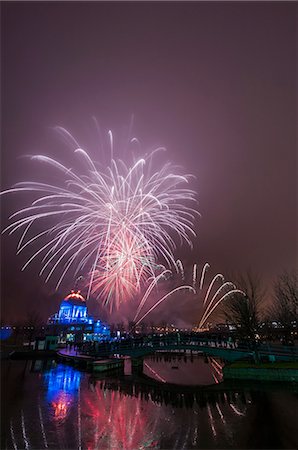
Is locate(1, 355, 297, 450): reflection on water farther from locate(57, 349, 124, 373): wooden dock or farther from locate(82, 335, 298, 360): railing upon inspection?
locate(82, 335, 298, 360): railing

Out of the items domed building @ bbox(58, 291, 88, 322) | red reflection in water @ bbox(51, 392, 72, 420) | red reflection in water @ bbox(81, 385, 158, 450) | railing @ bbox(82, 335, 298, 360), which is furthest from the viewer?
domed building @ bbox(58, 291, 88, 322)

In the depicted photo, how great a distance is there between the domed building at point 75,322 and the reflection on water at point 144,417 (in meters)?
80.6

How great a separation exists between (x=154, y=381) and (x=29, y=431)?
18.0m

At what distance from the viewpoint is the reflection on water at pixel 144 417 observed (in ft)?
43.1

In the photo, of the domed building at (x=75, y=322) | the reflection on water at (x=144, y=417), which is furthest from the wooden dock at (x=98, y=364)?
the domed building at (x=75, y=322)

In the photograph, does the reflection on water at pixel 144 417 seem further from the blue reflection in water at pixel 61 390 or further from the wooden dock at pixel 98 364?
the wooden dock at pixel 98 364

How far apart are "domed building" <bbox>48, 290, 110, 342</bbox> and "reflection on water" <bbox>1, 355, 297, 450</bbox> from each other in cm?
8056

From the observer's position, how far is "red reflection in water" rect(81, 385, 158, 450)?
1302cm

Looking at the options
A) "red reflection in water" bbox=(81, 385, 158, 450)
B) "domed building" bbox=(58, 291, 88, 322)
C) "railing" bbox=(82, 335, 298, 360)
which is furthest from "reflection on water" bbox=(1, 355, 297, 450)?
"domed building" bbox=(58, 291, 88, 322)

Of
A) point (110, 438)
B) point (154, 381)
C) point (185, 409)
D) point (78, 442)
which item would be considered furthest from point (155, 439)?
point (154, 381)

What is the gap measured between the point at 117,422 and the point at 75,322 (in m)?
116

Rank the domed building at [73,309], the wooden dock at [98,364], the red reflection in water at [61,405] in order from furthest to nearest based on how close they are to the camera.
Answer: the domed building at [73,309]
the wooden dock at [98,364]
the red reflection in water at [61,405]

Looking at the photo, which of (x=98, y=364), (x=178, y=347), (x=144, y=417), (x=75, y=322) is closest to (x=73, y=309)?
(x=75, y=322)

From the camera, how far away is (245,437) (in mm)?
13547
